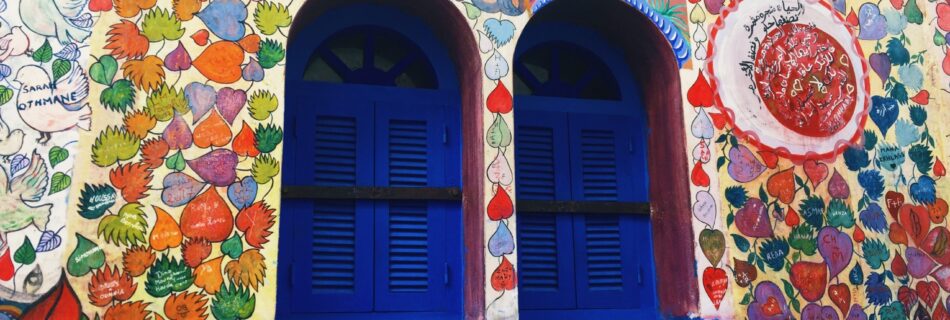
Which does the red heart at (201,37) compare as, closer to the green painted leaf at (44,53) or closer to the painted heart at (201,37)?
the painted heart at (201,37)

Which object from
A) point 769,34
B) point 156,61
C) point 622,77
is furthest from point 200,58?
point 769,34

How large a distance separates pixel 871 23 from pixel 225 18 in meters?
3.89

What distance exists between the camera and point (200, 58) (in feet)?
13.1

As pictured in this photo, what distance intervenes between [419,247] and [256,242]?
997mm

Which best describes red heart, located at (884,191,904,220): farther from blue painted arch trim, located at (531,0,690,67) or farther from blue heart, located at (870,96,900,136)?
blue painted arch trim, located at (531,0,690,67)

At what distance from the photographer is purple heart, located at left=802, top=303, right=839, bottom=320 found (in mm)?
4621

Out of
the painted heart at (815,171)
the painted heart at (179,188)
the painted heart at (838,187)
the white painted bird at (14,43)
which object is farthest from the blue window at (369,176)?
the painted heart at (838,187)

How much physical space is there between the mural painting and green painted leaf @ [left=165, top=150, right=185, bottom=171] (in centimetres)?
266

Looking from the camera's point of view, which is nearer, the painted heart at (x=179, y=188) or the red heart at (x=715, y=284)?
the painted heart at (x=179, y=188)

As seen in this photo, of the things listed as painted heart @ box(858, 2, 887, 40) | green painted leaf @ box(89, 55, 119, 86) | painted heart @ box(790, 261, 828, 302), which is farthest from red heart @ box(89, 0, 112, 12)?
painted heart @ box(858, 2, 887, 40)

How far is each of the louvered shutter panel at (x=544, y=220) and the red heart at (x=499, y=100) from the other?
0.46 meters

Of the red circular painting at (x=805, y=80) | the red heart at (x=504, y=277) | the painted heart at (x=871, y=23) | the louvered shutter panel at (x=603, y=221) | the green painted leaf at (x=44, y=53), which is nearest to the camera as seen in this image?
the green painted leaf at (x=44, y=53)

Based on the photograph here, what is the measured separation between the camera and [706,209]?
458 centimetres

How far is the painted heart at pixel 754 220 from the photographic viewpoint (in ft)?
15.2
